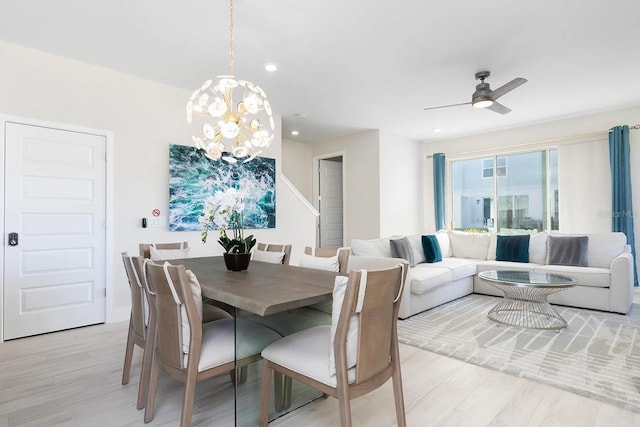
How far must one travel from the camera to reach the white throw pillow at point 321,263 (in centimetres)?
247

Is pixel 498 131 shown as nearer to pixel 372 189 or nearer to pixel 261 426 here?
pixel 372 189

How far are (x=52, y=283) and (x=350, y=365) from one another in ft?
11.1

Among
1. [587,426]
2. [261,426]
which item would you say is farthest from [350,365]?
[587,426]

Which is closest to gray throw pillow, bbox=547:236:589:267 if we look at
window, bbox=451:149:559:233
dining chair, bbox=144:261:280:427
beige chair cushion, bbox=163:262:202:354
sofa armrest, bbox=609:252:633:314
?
sofa armrest, bbox=609:252:633:314

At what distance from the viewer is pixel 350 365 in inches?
59.7

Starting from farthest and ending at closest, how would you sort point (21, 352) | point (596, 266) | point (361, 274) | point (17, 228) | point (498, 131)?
point (498, 131) < point (596, 266) < point (17, 228) < point (21, 352) < point (361, 274)

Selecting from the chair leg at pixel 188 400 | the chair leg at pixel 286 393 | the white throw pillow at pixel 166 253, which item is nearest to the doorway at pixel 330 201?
the white throw pillow at pixel 166 253

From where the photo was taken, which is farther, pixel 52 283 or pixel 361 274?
pixel 52 283

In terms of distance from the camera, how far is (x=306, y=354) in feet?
5.43

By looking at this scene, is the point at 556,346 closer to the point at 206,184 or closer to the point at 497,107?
the point at 497,107

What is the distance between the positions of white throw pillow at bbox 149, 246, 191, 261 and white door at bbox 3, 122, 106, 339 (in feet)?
3.65

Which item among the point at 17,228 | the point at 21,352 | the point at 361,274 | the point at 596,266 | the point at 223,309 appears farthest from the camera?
the point at 596,266

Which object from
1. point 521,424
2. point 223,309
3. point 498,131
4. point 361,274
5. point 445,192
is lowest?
point 521,424

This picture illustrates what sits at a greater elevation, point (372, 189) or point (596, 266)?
point (372, 189)
